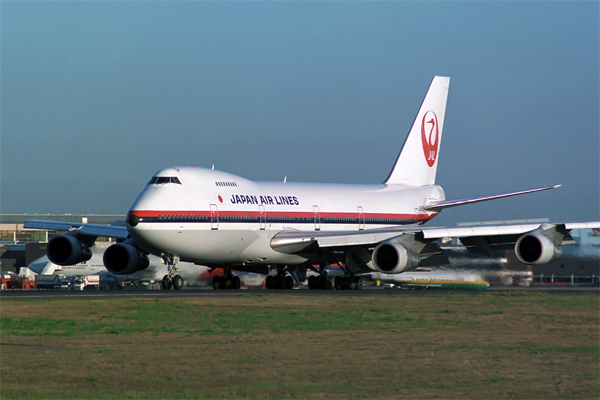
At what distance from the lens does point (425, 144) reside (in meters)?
43.3

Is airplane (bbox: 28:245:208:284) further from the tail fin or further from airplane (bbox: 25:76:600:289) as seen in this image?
the tail fin

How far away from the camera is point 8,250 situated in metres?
84.6

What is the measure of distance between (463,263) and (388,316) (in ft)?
63.5

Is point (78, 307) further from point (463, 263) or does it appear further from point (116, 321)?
point (463, 263)

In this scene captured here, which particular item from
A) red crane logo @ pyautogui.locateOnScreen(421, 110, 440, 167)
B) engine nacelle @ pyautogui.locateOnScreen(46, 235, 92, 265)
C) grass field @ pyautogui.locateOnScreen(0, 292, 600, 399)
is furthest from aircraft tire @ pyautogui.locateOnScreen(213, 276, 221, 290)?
red crane logo @ pyautogui.locateOnScreen(421, 110, 440, 167)

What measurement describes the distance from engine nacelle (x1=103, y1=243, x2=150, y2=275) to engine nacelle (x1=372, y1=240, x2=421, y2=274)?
32.5 feet

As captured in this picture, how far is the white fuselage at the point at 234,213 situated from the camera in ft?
95.8

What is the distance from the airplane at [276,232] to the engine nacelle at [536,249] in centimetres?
4

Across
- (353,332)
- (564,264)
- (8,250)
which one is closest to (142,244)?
(353,332)

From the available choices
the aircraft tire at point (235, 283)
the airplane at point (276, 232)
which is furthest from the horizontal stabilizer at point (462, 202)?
the aircraft tire at point (235, 283)

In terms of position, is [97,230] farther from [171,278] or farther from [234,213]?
[234,213]

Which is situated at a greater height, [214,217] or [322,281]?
[214,217]

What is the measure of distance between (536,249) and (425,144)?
13151mm

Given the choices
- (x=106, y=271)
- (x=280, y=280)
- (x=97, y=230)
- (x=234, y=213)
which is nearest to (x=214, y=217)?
(x=234, y=213)
